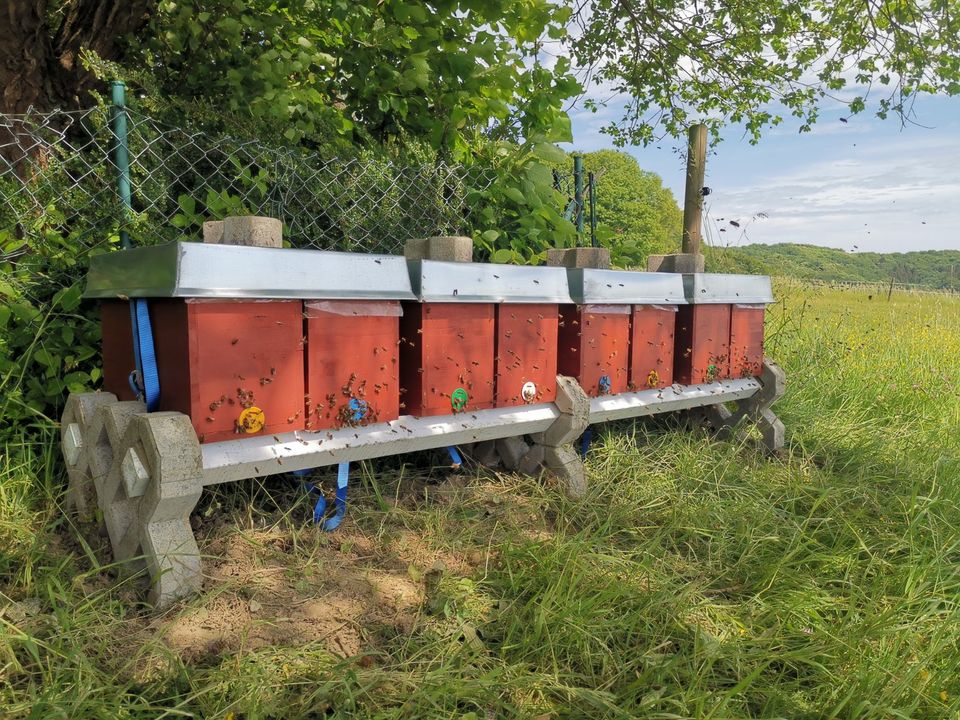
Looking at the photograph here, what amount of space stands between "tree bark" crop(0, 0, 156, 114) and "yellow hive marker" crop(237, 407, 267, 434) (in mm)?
2569

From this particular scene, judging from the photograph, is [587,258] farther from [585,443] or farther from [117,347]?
[117,347]

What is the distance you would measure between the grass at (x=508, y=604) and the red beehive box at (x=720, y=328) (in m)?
0.62

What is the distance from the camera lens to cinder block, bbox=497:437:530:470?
2.86m

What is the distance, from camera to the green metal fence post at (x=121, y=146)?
2.86m

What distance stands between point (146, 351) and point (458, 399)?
3.50 ft

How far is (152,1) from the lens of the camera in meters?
3.77

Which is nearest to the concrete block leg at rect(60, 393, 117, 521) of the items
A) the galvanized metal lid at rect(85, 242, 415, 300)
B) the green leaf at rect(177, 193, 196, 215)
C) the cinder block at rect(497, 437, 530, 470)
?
the galvanized metal lid at rect(85, 242, 415, 300)

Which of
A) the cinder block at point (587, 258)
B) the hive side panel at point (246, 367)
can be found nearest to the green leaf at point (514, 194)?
the cinder block at point (587, 258)

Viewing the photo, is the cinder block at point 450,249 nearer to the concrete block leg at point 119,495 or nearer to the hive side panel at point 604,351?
the hive side panel at point 604,351

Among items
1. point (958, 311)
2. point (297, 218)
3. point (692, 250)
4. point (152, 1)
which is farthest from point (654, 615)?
point (958, 311)

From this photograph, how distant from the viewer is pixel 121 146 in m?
2.87

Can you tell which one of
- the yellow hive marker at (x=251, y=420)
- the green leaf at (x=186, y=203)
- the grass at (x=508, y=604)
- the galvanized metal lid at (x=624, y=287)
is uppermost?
the green leaf at (x=186, y=203)

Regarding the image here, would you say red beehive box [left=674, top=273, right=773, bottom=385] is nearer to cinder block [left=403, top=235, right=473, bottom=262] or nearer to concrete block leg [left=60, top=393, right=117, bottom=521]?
cinder block [left=403, top=235, right=473, bottom=262]

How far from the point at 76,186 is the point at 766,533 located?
3267 mm
